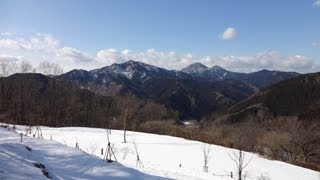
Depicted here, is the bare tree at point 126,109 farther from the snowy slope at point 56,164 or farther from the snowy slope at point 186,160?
the snowy slope at point 56,164

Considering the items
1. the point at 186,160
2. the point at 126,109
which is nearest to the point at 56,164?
the point at 186,160

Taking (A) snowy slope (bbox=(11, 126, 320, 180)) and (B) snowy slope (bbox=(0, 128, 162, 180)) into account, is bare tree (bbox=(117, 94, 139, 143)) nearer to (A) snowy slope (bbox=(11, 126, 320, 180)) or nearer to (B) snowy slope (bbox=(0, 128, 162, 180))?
(A) snowy slope (bbox=(11, 126, 320, 180))

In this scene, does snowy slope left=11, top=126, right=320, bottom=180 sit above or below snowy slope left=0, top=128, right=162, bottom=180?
below

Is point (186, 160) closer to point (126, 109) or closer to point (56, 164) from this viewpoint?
point (56, 164)

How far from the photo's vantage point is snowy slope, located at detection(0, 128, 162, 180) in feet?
46.3

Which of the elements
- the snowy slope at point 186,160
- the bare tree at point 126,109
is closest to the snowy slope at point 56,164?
the snowy slope at point 186,160

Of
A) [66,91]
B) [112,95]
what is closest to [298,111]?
[112,95]

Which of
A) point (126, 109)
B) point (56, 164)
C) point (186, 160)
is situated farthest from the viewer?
point (126, 109)

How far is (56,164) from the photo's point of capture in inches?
731

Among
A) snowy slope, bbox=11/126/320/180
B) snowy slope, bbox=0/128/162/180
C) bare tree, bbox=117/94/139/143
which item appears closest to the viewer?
snowy slope, bbox=0/128/162/180

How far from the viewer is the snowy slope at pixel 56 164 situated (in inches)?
556

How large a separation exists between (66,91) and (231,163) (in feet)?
227

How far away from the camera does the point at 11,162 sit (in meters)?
14.1

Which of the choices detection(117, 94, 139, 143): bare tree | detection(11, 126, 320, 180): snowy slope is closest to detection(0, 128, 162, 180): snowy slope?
detection(11, 126, 320, 180): snowy slope
